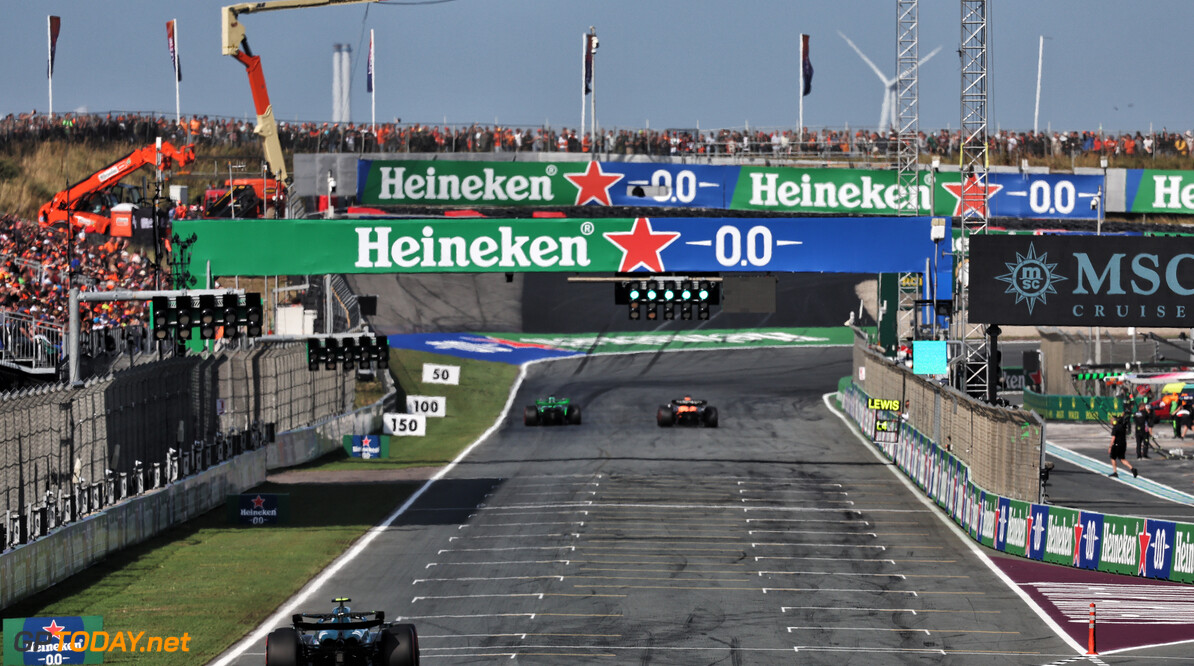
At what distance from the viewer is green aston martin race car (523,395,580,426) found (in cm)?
5247

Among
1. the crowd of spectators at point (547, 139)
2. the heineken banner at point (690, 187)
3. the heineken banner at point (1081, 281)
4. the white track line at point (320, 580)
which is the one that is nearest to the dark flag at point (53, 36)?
the crowd of spectators at point (547, 139)

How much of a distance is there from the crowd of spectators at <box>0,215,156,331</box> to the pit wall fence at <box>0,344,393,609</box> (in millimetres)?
4155

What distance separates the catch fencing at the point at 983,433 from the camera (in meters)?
28.5

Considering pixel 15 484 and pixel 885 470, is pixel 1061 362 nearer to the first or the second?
pixel 885 470

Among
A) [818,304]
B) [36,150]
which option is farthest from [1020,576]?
[36,150]

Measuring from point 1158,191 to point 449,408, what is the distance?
1346 inches

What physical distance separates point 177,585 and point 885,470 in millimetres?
21904

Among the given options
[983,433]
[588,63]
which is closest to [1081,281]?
[983,433]

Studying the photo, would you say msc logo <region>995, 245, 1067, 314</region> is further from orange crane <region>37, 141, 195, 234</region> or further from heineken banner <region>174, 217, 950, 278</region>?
orange crane <region>37, 141, 195, 234</region>

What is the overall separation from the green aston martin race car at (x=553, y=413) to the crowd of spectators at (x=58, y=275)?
1394cm

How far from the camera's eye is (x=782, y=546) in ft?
98.5

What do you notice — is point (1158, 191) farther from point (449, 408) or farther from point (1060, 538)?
point (1060, 538)

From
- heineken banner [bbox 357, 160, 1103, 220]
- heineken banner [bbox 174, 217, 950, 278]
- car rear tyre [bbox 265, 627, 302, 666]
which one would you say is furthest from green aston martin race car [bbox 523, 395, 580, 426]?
car rear tyre [bbox 265, 627, 302, 666]

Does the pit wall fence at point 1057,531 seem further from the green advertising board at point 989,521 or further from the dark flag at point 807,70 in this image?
the dark flag at point 807,70
